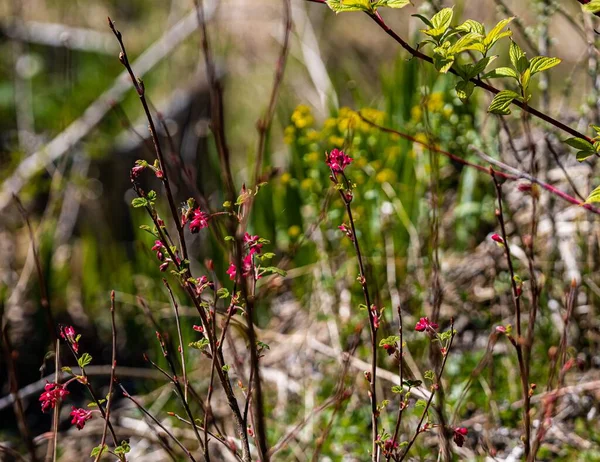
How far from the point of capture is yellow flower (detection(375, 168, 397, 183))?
9.66 feet

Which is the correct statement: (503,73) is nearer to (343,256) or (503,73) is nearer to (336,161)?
(336,161)

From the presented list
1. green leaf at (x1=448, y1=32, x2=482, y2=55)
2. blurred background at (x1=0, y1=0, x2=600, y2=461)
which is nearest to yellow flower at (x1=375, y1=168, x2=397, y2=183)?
blurred background at (x1=0, y1=0, x2=600, y2=461)

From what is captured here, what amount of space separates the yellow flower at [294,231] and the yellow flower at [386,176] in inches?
17.0

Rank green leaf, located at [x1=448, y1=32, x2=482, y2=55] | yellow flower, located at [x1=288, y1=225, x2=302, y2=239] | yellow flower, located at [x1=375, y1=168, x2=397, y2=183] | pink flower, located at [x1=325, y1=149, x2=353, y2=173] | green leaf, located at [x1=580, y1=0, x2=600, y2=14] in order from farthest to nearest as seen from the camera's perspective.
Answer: yellow flower, located at [x1=288, y1=225, x2=302, y2=239]
yellow flower, located at [x1=375, y1=168, x2=397, y2=183]
pink flower, located at [x1=325, y1=149, x2=353, y2=173]
green leaf, located at [x1=448, y1=32, x2=482, y2=55]
green leaf, located at [x1=580, y1=0, x2=600, y2=14]

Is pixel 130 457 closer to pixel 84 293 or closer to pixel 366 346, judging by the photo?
pixel 366 346

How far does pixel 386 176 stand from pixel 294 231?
1.62ft

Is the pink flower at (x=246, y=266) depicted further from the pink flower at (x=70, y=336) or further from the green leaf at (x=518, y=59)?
the green leaf at (x=518, y=59)

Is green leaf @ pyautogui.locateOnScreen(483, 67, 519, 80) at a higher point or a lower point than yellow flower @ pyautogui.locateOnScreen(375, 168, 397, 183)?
higher

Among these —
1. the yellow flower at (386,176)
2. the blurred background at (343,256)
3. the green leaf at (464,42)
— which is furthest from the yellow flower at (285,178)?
the green leaf at (464,42)

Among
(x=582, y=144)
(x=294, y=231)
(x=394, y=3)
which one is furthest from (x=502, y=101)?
(x=294, y=231)

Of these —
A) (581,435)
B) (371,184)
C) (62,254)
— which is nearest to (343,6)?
(581,435)

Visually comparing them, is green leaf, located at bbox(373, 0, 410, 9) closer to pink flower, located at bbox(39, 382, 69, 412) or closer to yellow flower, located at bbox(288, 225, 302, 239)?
pink flower, located at bbox(39, 382, 69, 412)

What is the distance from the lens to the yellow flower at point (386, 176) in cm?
294

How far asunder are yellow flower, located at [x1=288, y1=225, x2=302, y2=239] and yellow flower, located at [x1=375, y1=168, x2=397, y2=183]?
43 cm
